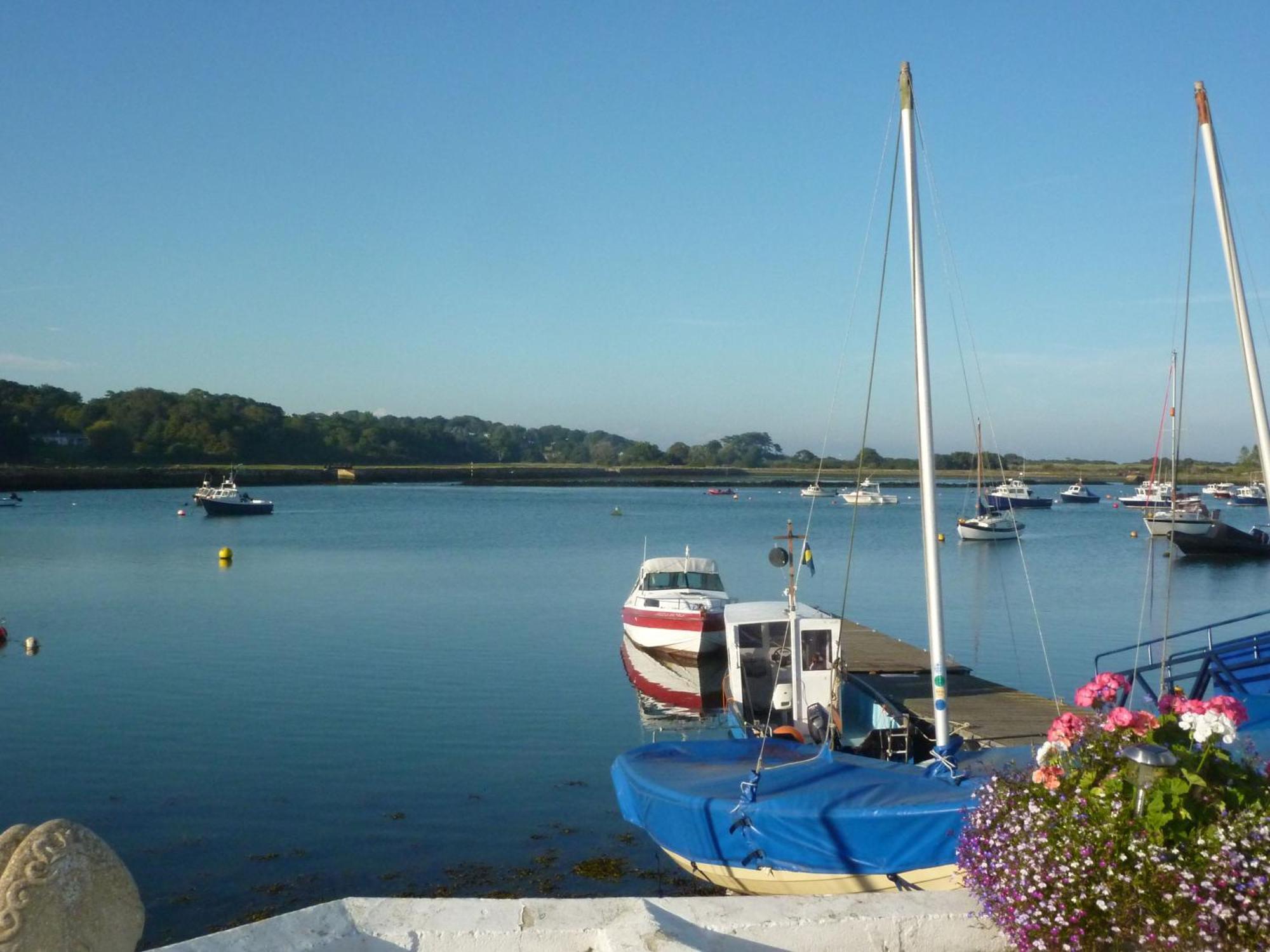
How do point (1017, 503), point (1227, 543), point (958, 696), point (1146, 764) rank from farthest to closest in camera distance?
point (1017, 503)
point (1227, 543)
point (958, 696)
point (1146, 764)

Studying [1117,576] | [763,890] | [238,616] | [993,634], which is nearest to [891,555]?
[1117,576]

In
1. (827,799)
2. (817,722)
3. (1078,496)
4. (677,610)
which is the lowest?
(1078,496)

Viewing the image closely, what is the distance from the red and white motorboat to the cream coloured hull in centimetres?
1604

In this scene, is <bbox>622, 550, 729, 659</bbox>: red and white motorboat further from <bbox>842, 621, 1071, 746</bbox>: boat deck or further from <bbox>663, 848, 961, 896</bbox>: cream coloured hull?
<bbox>663, 848, 961, 896</bbox>: cream coloured hull

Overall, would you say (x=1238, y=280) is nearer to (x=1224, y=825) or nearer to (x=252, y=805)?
(x=1224, y=825)

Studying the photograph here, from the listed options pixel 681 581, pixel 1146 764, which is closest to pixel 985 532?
pixel 681 581

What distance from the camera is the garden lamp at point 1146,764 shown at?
5.37 metres

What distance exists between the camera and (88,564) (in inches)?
2365

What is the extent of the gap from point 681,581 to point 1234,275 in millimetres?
18604

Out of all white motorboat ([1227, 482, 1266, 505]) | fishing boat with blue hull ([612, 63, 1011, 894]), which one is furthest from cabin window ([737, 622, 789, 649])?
white motorboat ([1227, 482, 1266, 505])

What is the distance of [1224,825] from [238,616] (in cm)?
3899

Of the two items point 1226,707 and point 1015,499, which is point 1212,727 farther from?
point 1015,499

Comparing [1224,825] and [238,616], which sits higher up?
[1224,825]

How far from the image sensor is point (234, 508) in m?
102
